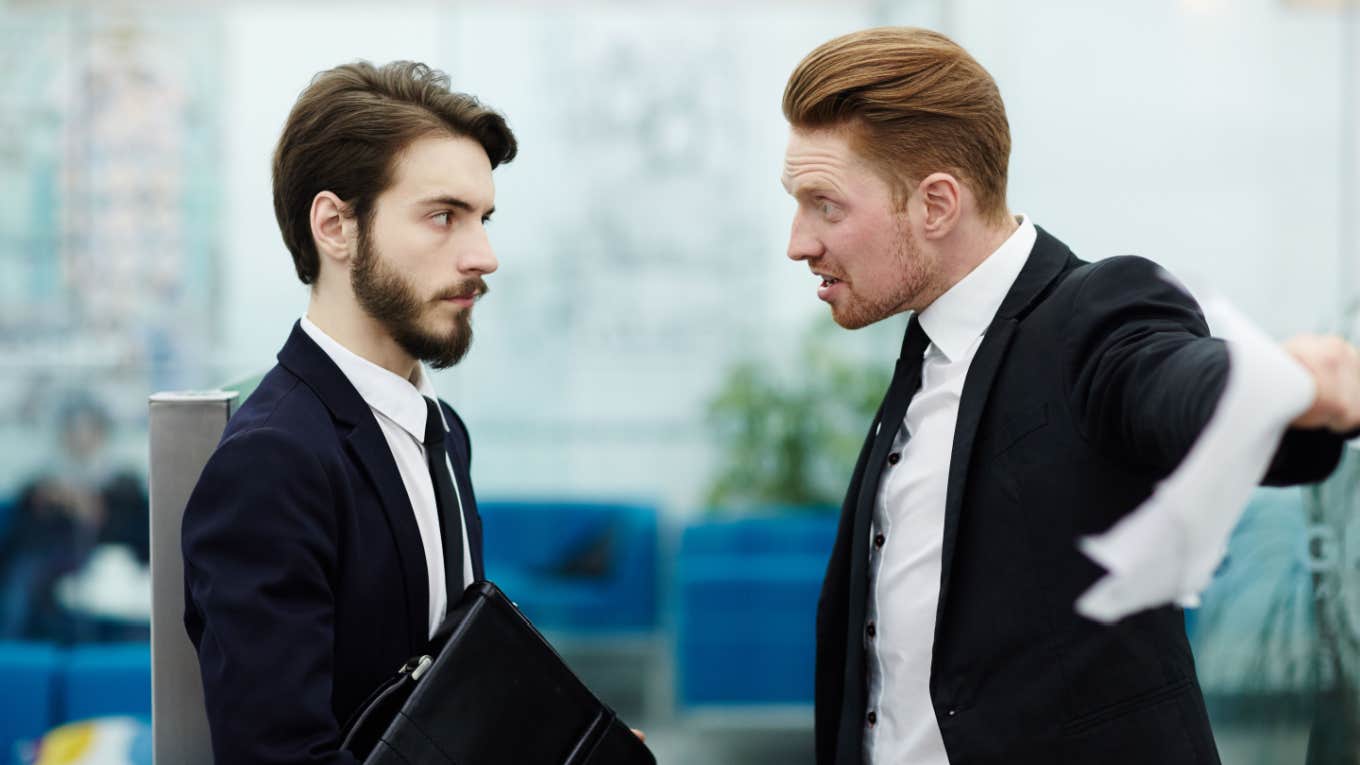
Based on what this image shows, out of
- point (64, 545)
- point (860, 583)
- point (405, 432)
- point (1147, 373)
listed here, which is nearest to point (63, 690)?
point (64, 545)

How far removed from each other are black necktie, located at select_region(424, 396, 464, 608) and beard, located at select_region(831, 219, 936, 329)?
1.61 ft

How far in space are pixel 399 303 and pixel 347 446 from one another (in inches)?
6.8

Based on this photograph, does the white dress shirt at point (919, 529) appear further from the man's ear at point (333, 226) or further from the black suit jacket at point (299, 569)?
the man's ear at point (333, 226)

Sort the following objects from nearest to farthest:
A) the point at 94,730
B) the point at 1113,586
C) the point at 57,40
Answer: the point at 1113,586, the point at 94,730, the point at 57,40

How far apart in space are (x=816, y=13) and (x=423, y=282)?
475 cm

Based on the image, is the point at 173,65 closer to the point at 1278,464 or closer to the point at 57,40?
the point at 57,40

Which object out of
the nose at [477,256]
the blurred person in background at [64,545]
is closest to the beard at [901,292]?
the nose at [477,256]

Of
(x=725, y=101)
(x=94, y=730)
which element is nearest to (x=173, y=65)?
(x=725, y=101)

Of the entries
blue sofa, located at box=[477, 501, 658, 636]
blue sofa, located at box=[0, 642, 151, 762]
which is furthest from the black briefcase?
blue sofa, located at box=[477, 501, 658, 636]

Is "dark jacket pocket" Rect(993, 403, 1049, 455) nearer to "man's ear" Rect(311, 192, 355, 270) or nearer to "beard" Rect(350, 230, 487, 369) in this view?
"beard" Rect(350, 230, 487, 369)

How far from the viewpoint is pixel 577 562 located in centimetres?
545

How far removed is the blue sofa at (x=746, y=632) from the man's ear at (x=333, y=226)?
3.04m

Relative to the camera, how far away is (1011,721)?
1362 millimetres

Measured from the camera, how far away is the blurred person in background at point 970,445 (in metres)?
1.32
